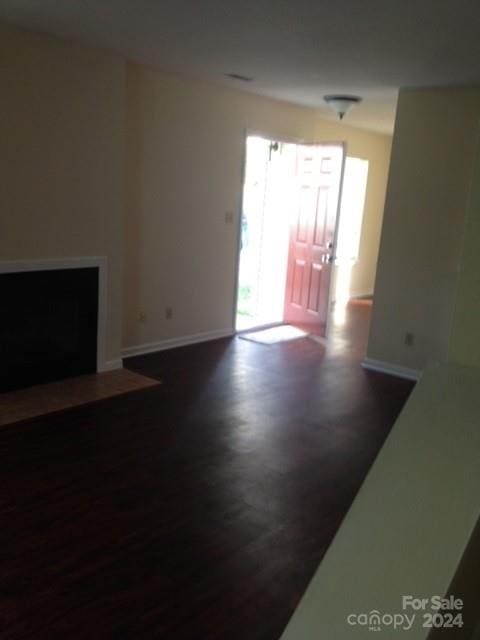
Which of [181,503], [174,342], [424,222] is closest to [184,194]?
[174,342]

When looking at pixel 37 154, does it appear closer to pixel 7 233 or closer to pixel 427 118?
pixel 7 233

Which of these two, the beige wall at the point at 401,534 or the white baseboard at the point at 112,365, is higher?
the beige wall at the point at 401,534

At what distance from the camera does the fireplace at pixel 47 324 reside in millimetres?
3928

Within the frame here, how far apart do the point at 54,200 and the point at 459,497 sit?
3.64 m

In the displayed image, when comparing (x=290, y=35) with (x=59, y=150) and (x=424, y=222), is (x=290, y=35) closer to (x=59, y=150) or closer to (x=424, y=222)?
(x=59, y=150)

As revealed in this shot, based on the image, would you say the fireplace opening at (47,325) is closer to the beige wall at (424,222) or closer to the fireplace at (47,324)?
the fireplace at (47,324)

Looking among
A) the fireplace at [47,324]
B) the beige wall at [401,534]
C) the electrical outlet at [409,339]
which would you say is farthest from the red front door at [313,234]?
the beige wall at [401,534]

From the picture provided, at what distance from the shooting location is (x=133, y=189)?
15.6 feet

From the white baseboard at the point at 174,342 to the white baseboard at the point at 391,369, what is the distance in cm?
156

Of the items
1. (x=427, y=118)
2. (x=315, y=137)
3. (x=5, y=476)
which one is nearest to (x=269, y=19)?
(x=427, y=118)

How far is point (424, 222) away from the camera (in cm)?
471

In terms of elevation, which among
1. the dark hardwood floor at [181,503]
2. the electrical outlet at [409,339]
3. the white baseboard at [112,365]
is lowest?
the dark hardwood floor at [181,503]

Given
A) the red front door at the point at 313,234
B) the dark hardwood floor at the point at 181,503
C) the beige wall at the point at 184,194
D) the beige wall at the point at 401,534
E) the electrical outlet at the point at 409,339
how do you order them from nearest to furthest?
the beige wall at the point at 401,534 → the dark hardwood floor at the point at 181,503 → the beige wall at the point at 184,194 → the electrical outlet at the point at 409,339 → the red front door at the point at 313,234

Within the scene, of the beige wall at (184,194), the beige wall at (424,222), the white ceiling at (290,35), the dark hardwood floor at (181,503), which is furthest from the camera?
the beige wall at (184,194)
